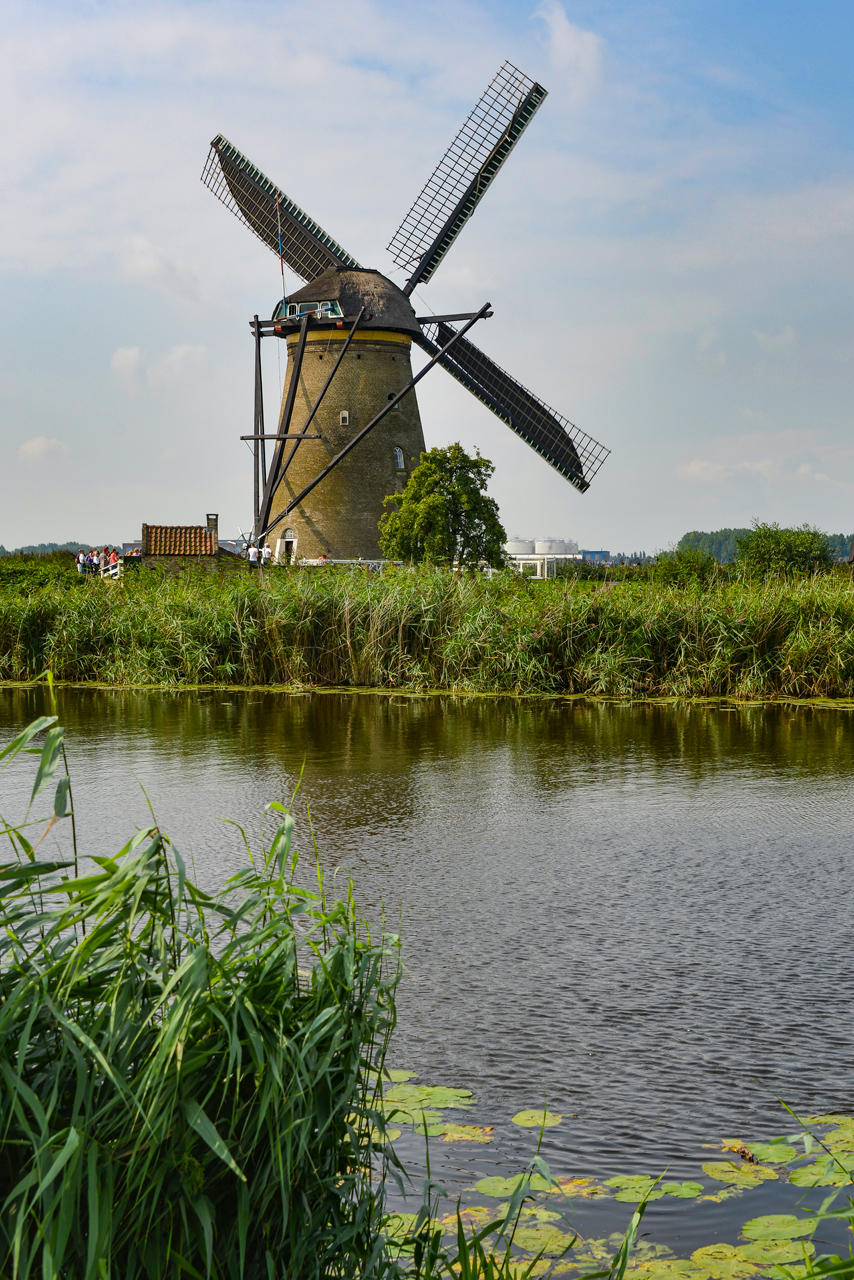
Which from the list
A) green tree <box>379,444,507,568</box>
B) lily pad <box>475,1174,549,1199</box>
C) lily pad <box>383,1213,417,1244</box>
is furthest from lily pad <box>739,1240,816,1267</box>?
green tree <box>379,444,507,568</box>

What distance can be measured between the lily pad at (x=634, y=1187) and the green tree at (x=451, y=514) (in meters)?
27.6

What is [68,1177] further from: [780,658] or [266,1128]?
[780,658]

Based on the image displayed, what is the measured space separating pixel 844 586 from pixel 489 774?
8139mm

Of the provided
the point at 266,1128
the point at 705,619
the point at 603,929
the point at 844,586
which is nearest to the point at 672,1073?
the point at 603,929

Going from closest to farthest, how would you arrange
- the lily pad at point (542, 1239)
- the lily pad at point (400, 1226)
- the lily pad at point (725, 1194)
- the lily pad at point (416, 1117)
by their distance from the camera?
the lily pad at point (400, 1226) < the lily pad at point (542, 1239) < the lily pad at point (725, 1194) < the lily pad at point (416, 1117)

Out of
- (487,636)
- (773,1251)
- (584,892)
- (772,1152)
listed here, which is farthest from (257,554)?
(773,1251)

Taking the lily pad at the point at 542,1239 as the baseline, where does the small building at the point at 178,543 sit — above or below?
above

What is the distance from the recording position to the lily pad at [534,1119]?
3.49 metres

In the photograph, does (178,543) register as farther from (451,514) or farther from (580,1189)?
(580,1189)

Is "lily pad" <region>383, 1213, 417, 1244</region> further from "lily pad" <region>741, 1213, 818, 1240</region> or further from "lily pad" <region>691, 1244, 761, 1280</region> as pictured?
"lily pad" <region>741, 1213, 818, 1240</region>

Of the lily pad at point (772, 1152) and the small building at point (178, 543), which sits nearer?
the lily pad at point (772, 1152)

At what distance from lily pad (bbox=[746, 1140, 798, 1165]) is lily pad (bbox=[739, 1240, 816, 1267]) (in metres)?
0.39

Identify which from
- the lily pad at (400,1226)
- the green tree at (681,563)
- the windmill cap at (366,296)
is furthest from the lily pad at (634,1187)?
the windmill cap at (366,296)

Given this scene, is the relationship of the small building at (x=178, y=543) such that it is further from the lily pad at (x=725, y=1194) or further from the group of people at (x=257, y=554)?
the lily pad at (x=725, y=1194)
